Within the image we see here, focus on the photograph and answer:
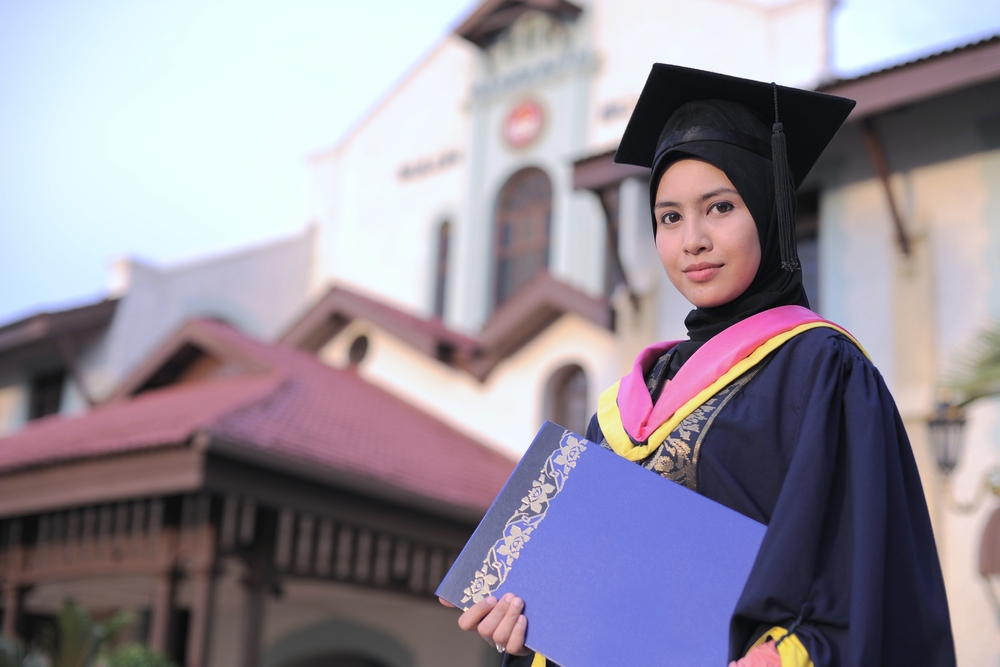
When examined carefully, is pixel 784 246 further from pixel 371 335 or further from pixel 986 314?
pixel 371 335

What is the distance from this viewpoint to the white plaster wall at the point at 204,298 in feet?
55.6

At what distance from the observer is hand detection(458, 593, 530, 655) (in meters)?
1.82

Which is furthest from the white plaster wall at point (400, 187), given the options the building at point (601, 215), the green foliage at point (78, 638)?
the green foliage at point (78, 638)

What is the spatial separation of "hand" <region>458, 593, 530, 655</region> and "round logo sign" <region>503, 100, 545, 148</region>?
45.2ft

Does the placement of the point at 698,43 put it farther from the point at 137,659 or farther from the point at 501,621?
the point at 501,621

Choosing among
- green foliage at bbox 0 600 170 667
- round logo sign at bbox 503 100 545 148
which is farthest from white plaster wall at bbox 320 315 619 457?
green foliage at bbox 0 600 170 667

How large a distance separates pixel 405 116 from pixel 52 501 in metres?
9.27

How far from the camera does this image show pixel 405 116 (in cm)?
1736

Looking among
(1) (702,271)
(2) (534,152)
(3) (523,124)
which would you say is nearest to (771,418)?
(1) (702,271)

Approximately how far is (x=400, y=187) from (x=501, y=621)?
15.6 metres

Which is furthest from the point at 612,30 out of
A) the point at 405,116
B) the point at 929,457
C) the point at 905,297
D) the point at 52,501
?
the point at 52,501

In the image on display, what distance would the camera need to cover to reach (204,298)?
17844 mm

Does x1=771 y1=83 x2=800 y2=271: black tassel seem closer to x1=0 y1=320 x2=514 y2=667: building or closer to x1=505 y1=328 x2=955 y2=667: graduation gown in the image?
x1=505 y1=328 x2=955 y2=667: graduation gown

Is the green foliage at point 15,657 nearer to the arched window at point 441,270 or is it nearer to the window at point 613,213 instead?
the window at point 613,213
